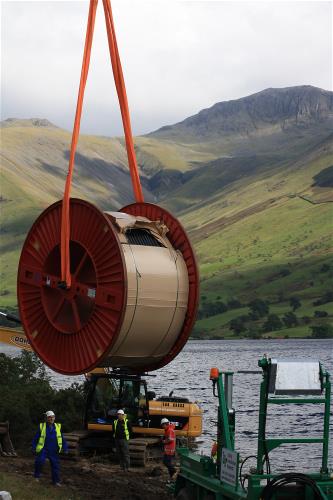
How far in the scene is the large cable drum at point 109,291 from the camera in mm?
26953

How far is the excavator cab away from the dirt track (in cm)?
149

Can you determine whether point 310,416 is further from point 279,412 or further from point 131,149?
point 131,149

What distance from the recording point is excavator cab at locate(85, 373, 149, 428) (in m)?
29.6

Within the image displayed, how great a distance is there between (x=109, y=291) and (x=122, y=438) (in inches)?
164

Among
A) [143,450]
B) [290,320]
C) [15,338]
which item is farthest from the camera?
[290,320]

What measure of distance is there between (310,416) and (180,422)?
94.4ft

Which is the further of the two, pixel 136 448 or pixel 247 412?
pixel 247 412

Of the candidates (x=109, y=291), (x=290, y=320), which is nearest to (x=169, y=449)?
(x=109, y=291)

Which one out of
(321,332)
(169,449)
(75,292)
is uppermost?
(75,292)

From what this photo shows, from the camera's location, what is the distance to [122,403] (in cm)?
2978

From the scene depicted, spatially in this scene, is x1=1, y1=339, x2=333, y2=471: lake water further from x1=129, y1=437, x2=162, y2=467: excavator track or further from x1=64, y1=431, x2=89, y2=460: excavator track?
x1=64, y1=431, x2=89, y2=460: excavator track

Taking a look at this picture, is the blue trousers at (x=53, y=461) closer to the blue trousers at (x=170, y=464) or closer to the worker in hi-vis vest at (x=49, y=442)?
the worker in hi-vis vest at (x=49, y=442)

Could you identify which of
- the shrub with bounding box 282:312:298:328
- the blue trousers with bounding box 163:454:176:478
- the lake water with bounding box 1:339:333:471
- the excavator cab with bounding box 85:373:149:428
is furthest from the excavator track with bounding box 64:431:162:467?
the shrub with bounding box 282:312:298:328

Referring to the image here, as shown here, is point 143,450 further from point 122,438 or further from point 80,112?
point 80,112
